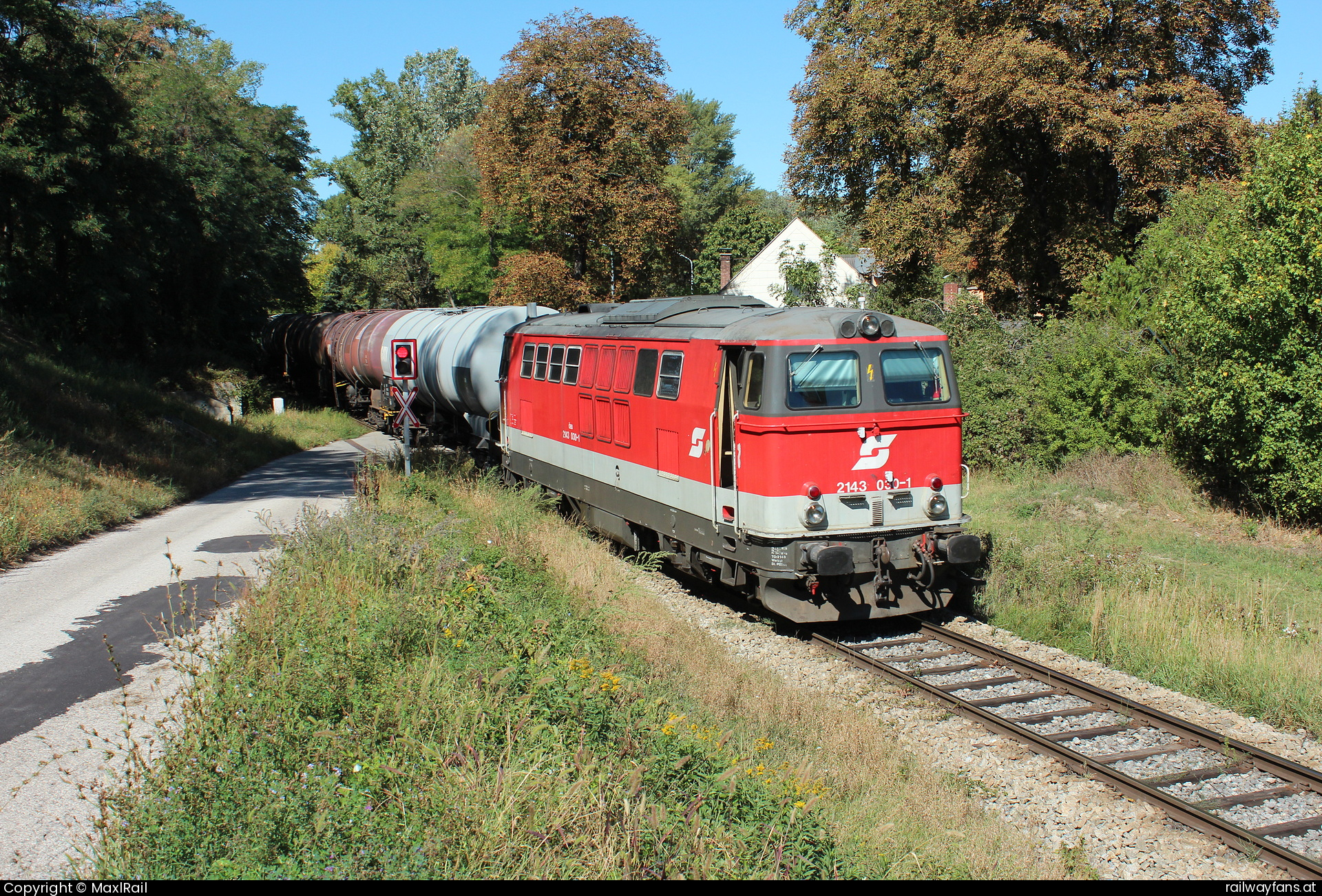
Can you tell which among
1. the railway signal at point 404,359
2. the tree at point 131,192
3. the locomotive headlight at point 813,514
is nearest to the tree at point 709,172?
the tree at point 131,192

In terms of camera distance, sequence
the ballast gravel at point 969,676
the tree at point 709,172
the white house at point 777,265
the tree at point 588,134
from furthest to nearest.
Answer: the tree at point 709,172
the white house at point 777,265
the tree at point 588,134
the ballast gravel at point 969,676

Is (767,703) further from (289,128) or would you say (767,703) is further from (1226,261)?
(289,128)

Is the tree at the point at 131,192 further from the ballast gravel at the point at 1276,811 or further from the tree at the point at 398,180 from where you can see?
the ballast gravel at the point at 1276,811

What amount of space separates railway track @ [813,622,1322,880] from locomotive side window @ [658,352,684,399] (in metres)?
3.33

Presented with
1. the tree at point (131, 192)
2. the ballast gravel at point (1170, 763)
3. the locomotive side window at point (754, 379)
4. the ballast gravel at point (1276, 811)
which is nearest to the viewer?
the ballast gravel at point (1276, 811)

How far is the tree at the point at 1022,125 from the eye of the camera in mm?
20312

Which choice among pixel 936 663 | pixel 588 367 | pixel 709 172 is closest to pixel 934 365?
pixel 936 663

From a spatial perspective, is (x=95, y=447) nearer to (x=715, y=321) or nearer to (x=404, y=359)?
(x=404, y=359)

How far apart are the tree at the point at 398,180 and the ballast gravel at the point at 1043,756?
4272 cm

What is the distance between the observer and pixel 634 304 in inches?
515

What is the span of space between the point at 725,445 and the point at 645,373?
204 centimetres

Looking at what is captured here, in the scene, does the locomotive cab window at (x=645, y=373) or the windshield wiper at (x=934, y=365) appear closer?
the windshield wiper at (x=934, y=365)

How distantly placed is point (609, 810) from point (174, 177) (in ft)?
100
